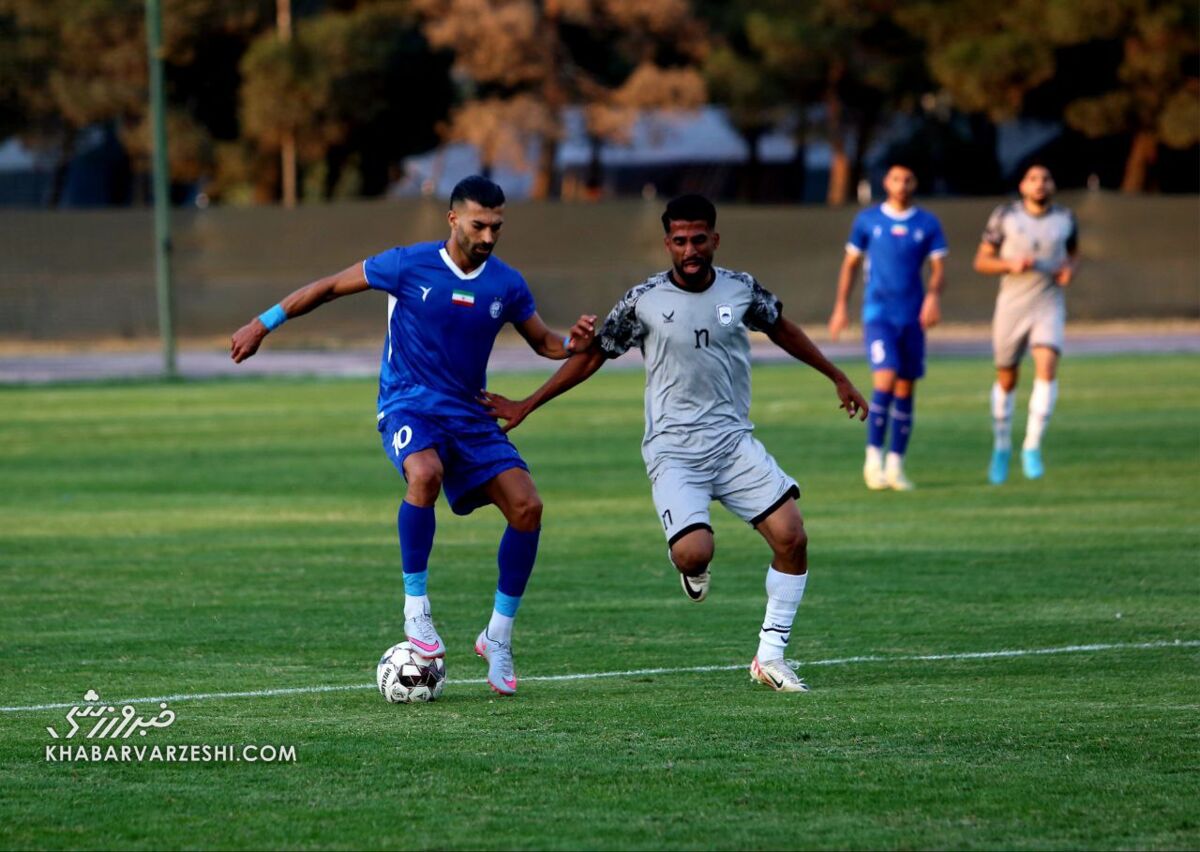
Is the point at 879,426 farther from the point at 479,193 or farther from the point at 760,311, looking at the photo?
the point at 479,193

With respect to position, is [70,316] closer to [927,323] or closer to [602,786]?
[927,323]

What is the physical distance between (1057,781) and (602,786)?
4.61 feet

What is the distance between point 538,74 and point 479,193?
42.3m

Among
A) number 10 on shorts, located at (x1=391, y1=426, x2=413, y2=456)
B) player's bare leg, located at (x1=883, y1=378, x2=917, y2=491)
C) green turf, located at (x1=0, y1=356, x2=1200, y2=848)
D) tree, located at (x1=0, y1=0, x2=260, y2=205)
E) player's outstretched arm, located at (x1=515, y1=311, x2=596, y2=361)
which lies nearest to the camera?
green turf, located at (x1=0, y1=356, x2=1200, y2=848)

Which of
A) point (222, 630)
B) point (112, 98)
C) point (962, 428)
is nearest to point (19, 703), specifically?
point (222, 630)

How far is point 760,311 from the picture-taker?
8.19m

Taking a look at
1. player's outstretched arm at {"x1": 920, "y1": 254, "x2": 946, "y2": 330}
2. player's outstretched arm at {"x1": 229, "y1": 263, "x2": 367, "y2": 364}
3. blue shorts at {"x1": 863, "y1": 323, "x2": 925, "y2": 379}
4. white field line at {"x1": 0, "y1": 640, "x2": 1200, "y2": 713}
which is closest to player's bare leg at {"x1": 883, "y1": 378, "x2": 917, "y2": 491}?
blue shorts at {"x1": 863, "y1": 323, "x2": 925, "y2": 379}

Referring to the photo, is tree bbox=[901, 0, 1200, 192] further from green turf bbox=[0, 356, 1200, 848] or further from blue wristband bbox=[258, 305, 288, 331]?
blue wristband bbox=[258, 305, 288, 331]

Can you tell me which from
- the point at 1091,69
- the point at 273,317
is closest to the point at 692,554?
the point at 273,317

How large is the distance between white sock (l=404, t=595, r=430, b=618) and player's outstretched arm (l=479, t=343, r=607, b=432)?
0.80 metres

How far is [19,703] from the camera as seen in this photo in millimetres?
7738

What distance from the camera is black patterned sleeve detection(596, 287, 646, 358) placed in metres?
8.18

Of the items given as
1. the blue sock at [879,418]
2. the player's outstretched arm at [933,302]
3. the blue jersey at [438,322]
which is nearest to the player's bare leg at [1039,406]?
the player's outstretched arm at [933,302]

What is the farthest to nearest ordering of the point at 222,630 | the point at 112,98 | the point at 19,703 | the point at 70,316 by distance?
the point at 112,98 → the point at 70,316 → the point at 222,630 → the point at 19,703
